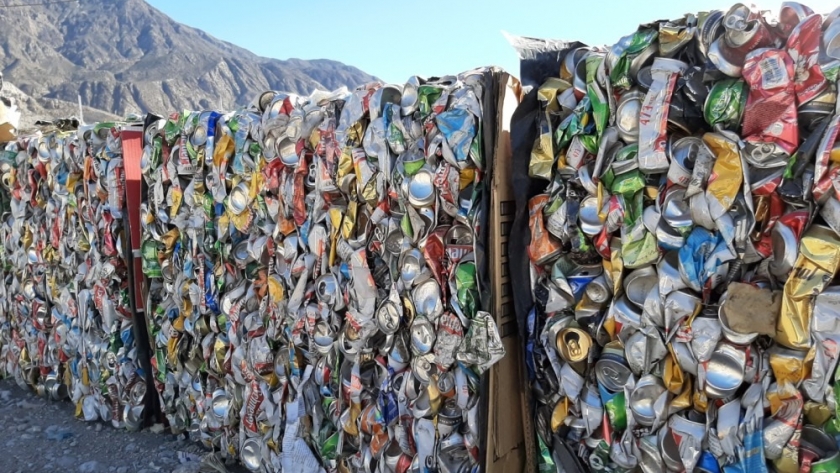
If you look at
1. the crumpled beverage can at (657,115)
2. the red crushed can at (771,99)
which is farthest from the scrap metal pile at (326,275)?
the red crushed can at (771,99)

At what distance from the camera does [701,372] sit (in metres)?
1.64

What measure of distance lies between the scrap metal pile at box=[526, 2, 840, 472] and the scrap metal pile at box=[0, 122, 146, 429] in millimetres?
2914

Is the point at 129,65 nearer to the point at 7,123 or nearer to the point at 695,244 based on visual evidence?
the point at 7,123

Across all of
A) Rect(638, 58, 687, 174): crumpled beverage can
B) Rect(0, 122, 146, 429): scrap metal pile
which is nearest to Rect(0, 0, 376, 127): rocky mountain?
Rect(0, 122, 146, 429): scrap metal pile

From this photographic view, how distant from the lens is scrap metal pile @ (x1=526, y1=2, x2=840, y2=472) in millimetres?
1470

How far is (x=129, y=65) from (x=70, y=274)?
6699 cm

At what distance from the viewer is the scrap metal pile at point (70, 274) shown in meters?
3.78

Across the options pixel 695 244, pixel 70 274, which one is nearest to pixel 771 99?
pixel 695 244

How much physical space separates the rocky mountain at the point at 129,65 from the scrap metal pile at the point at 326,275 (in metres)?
32.8

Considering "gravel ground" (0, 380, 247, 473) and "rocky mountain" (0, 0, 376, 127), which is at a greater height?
"rocky mountain" (0, 0, 376, 127)

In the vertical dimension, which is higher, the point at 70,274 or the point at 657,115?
the point at 657,115

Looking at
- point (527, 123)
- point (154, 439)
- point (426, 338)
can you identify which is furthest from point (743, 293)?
point (154, 439)

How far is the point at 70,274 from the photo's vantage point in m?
4.16

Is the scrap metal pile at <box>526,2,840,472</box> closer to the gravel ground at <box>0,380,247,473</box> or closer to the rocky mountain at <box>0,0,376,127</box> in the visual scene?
the gravel ground at <box>0,380,247,473</box>
